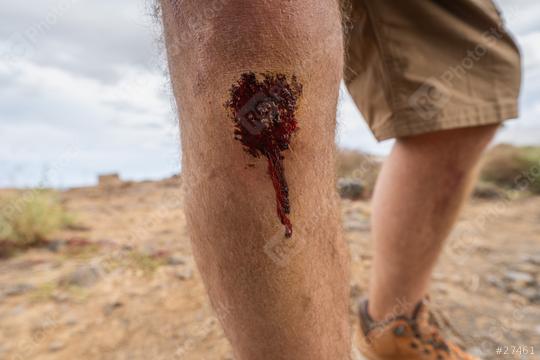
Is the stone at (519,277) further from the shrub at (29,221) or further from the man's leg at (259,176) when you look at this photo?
the shrub at (29,221)

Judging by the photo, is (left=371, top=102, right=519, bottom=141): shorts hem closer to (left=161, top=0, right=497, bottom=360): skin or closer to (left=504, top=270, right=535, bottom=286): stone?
(left=161, top=0, right=497, bottom=360): skin

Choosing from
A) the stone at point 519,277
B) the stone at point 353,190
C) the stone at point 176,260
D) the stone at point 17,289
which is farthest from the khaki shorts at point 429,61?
the stone at point 353,190

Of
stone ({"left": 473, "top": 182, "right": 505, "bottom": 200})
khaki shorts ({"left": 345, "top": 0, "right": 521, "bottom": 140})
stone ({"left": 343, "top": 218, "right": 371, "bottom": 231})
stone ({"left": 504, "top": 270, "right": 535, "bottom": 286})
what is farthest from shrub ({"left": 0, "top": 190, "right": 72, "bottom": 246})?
stone ({"left": 473, "top": 182, "right": 505, "bottom": 200})

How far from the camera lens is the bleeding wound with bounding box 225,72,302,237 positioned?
1.93 ft

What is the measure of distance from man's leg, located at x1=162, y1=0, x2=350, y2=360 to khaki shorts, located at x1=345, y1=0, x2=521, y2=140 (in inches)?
25.9

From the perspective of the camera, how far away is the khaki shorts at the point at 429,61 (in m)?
1.23

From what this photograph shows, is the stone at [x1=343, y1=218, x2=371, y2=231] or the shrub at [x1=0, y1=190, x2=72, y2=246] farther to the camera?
the stone at [x1=343, y1=218, x2=371, y2=231]

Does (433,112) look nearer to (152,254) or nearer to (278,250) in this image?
(278,250)

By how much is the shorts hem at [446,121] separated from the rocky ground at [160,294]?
1109 millimetres

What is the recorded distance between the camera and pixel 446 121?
1.22m

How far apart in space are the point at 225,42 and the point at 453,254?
297cm

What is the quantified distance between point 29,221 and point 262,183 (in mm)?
3800

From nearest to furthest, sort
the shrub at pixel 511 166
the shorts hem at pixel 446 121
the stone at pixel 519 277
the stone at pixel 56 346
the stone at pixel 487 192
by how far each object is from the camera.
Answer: the shorts hem at pixel 446 121 < the stone at pixel 56 346 < the stone at pixel 519 277 < the stone at pixel 487 192 < the shrub at pixel 511 166

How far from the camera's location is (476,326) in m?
1.93
